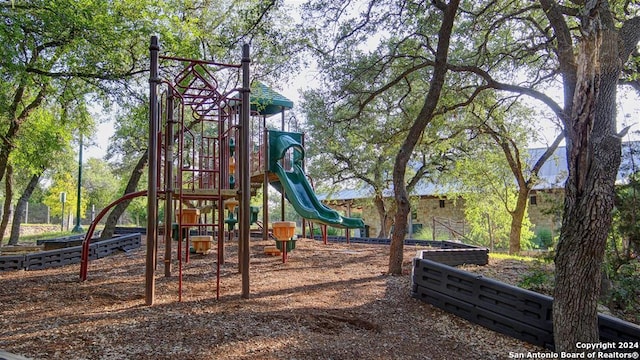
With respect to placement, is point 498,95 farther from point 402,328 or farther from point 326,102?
point 402,328

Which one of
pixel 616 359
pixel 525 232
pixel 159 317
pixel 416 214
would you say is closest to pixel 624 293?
pixel 616 359

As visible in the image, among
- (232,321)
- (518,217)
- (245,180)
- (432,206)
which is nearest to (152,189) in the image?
(245,180)

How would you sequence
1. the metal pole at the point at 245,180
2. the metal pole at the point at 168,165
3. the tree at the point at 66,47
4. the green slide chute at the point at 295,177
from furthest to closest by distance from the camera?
the green slide chute at the point at 295,177 < the tree at the point at 66,47 < the metal pole at the point at 168,165 < the metal pole at the point at 245,180

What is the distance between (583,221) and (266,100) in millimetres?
10431

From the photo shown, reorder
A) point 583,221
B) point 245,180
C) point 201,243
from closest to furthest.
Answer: point 583,221, point 245,180, point 201,243

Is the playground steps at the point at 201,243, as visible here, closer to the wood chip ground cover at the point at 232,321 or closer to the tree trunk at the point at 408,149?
the wood chip ground cover at the point at 232,321

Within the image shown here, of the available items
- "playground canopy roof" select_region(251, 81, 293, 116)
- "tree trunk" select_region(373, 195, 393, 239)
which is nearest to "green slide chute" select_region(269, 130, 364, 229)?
"playground canopy roof" select_region(251, 81, 293, 116)

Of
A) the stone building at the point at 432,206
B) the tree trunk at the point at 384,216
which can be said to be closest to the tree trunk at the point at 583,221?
the tree trunk at the point at 384,216

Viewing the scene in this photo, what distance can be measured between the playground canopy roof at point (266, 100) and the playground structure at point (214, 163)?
3 centimetres

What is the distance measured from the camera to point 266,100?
12852mm

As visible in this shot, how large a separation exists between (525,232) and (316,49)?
15833 mm

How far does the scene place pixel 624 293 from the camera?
564cm

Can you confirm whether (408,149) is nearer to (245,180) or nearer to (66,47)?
(245,180)

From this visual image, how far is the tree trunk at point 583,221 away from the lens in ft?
11.0
